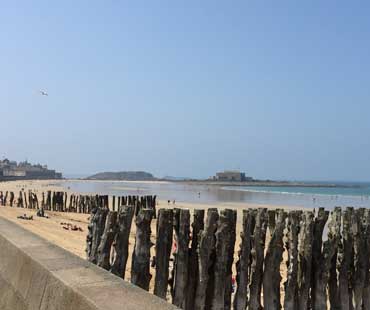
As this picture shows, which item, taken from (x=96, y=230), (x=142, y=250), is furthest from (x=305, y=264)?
(x=96, y=230)

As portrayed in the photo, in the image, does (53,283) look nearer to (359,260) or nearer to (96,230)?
(96,230)

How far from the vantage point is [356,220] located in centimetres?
646

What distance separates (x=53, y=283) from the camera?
3.27 metres

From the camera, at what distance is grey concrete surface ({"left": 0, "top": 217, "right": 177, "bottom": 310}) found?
2.66 metres

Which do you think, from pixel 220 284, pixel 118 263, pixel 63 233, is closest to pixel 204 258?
pixel 220 284

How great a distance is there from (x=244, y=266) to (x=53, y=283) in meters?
2.95

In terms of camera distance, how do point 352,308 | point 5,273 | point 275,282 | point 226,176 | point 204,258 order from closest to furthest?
point 5,273, point 204,258, point 275,282, point 352,308, point 226,176

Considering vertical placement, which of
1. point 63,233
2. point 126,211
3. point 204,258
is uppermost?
point 126,211

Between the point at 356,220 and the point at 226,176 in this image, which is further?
the point at 226,176

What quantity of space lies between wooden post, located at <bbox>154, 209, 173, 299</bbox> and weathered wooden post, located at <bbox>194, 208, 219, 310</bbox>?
37cm

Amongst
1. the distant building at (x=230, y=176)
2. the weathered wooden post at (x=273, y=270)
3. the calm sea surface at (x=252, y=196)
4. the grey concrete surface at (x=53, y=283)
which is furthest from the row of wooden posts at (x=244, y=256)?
the distant building at (x=230, y=176)

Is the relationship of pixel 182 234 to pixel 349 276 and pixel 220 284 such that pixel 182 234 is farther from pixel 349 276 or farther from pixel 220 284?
pixel 349 276

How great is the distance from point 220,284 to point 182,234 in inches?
28.2

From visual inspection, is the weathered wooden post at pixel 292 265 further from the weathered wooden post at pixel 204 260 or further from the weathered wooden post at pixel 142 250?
the weathered wooden post at pixel 142 250
